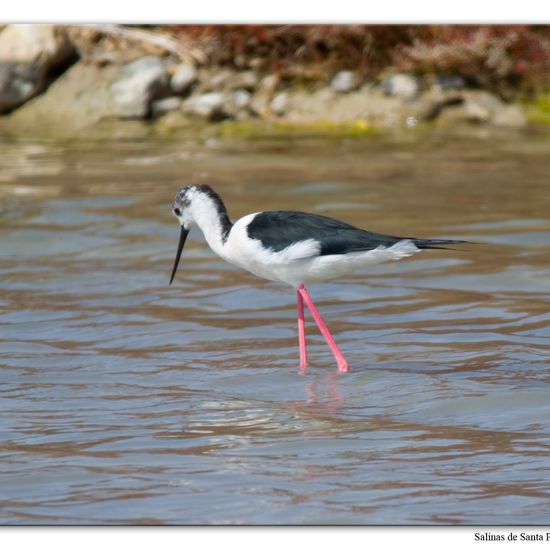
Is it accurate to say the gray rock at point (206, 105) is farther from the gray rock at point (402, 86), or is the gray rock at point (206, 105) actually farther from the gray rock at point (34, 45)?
the gray rock at point (402, 86)

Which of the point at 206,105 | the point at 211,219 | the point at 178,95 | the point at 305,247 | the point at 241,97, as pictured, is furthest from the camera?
the point at 178,95

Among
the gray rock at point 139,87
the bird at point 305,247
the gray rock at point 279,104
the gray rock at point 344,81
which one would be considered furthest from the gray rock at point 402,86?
the bird at point 305,247

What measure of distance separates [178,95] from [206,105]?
0.36 meters

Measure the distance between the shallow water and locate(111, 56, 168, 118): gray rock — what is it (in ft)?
3.92

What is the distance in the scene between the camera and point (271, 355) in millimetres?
6098

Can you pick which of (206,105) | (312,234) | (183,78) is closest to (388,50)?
(206,105)

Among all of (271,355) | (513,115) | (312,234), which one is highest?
(312,234)

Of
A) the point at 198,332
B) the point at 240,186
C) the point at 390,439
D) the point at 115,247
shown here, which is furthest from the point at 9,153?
the point at 390,439

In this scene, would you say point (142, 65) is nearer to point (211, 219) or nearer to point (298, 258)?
point (211, 219)

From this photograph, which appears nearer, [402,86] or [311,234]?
[311,234]

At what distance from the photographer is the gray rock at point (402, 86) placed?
439 inches

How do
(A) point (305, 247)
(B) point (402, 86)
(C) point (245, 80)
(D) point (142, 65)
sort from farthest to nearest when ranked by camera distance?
(D) point (142, 65) < (C) point (245, 80) < (B) point (402, 86) < (A) point (305, 247)

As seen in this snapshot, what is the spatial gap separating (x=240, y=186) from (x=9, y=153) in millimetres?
2610

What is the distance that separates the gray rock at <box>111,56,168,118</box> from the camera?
37.9 feet
